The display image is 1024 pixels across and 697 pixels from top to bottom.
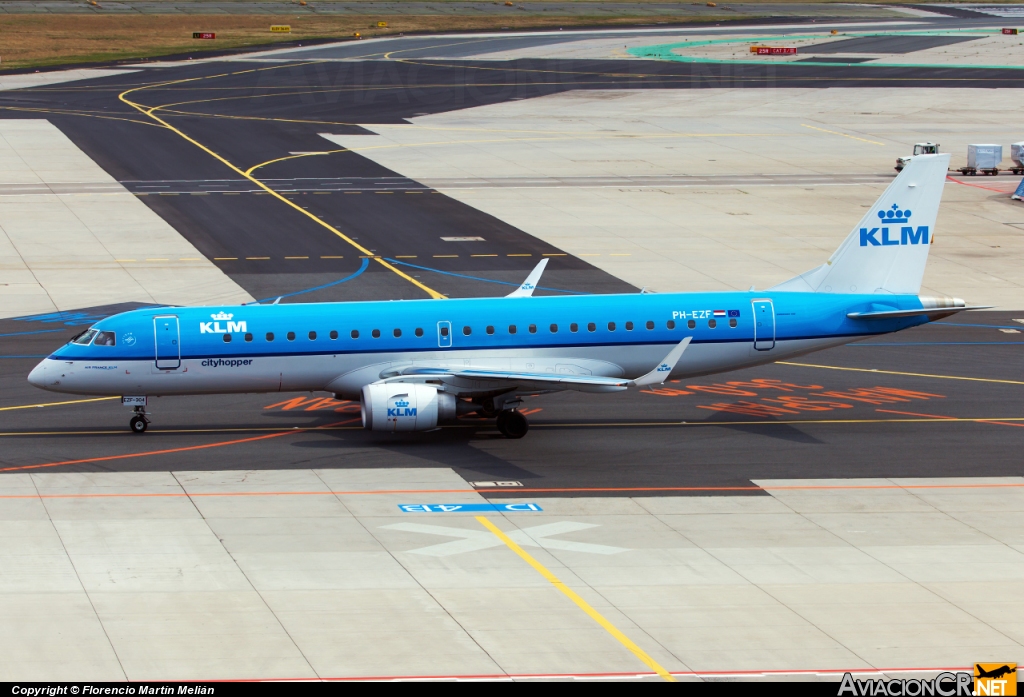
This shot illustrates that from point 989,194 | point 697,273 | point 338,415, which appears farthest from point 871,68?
point 338,415

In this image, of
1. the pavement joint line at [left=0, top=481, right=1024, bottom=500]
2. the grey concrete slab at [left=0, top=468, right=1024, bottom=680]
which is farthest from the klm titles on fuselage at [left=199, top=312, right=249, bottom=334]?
the pavement joint line at [left=0, top=481, right=1024, bottom=500]

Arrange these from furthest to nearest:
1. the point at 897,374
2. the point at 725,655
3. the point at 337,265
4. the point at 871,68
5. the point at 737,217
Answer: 1. the point at 871,68
2. the point at 737,217
3. the point at 337,265
4. the point at 897,374
5. the point at 725,655

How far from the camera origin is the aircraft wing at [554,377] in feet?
120

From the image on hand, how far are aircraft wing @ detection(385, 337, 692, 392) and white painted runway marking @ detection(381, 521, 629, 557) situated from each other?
5746 mm

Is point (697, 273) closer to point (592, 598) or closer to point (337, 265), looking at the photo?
point (337, 265)

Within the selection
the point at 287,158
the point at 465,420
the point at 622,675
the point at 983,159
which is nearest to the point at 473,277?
the point at 465,420

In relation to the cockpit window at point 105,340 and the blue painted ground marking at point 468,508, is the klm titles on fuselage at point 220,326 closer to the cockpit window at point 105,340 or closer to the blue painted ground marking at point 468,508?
the cockpit window at point 105,340

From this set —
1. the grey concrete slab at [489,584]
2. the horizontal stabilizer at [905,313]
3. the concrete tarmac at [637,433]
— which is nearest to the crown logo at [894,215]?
the horizontal stabilizer at [905,313]

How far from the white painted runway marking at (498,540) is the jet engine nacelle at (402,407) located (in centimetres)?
614

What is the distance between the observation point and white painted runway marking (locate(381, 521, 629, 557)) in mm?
30609

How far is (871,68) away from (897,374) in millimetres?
101032

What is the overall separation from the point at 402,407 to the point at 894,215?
17524mm

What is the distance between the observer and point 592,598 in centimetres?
2788

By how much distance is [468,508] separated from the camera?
→ 33.4 meters
